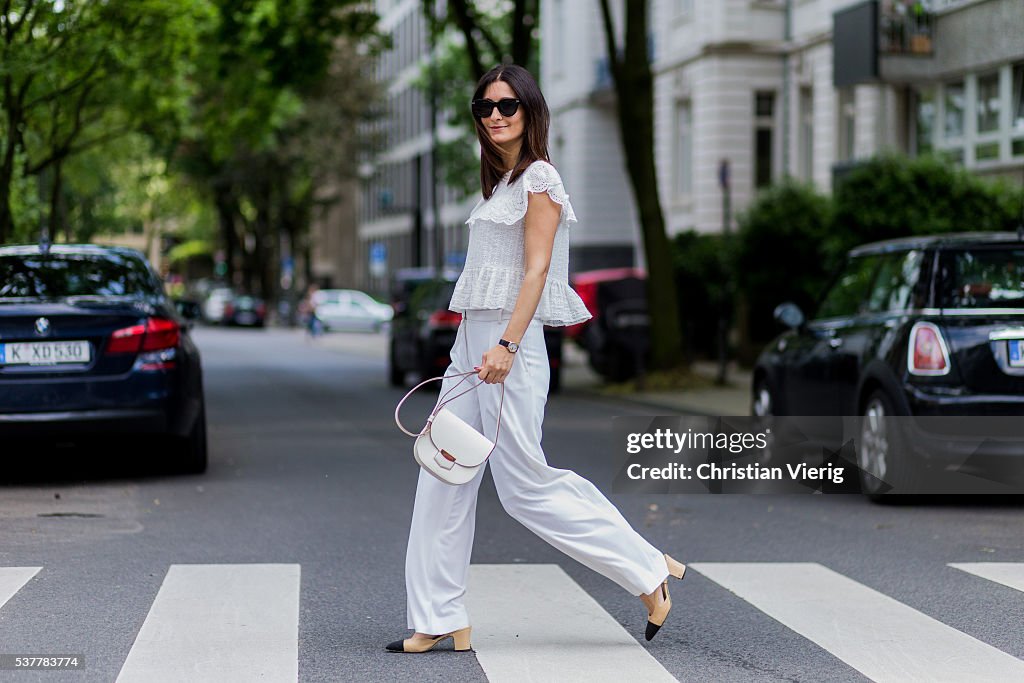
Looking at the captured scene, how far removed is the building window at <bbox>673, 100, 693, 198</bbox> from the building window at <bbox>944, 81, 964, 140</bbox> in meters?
11.0

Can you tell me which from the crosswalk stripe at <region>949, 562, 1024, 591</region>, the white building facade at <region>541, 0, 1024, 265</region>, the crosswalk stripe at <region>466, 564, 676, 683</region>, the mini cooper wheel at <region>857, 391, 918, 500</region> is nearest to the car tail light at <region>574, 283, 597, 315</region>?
the white building facade at <region>541, 0, 1024, 265</region>

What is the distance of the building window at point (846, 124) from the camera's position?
1246 inches

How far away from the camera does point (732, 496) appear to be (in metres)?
10.5

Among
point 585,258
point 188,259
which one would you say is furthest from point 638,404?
point 188,259

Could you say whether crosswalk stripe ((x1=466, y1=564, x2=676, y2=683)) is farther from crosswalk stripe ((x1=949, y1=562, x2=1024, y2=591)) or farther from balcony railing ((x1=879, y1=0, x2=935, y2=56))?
balcony railing ((x1=879, y1=0, x2=935, y2=56))

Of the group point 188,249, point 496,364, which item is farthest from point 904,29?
point 188,249

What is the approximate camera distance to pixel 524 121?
18.3ft

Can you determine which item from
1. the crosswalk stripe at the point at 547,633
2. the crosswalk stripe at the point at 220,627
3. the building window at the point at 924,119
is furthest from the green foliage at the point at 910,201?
the crosswalk stripe at the point at 220,627

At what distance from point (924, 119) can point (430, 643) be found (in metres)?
24.8

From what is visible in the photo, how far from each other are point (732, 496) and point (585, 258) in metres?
35.1

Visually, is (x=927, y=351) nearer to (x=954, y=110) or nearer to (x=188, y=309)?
(x=188, y=309)

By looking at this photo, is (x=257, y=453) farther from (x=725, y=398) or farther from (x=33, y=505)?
(x=725, y=398)

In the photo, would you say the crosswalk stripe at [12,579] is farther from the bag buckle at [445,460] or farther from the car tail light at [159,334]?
the car tail light at [159,334]

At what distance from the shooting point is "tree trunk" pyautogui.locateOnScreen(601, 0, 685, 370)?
21625mm
